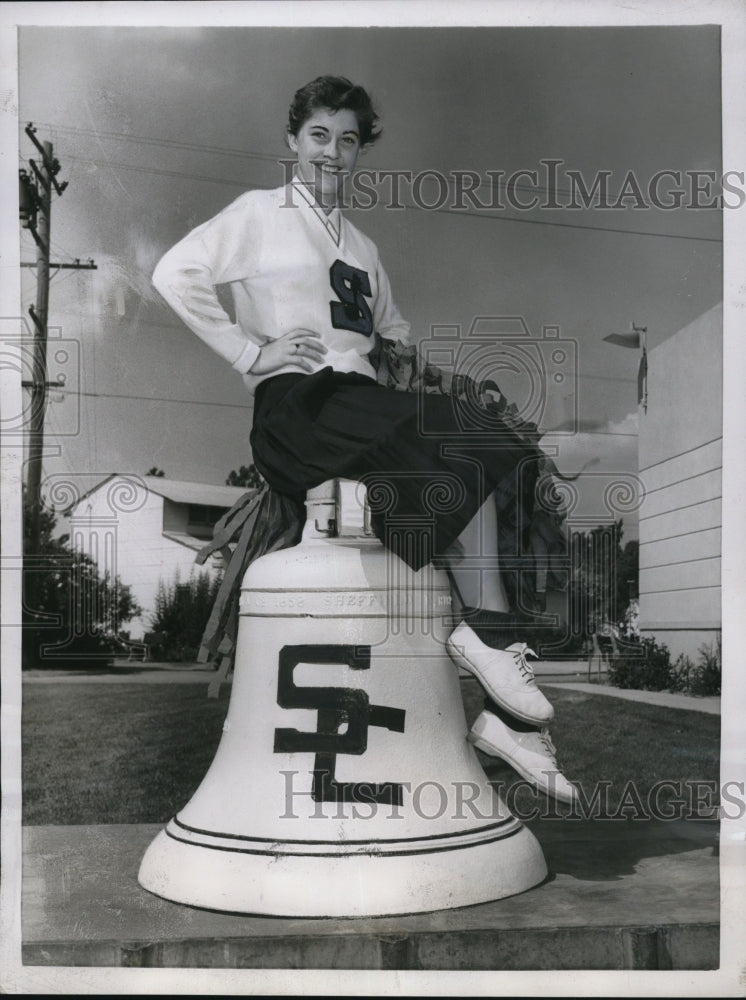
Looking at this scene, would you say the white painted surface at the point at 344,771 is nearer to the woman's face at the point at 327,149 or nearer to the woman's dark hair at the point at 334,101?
the woman's face at the point at 327,149

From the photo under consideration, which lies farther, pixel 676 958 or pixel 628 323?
pixel 628 323

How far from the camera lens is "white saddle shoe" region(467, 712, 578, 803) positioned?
267cm

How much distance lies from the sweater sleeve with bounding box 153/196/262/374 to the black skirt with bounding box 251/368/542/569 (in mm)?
140

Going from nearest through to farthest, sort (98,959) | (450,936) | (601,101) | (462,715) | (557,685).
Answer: (450,936) → (98,959) → (462,715) → (601,101) → (557,685)

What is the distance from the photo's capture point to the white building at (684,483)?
291 cm

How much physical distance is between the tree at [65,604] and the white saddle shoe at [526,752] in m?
1.12

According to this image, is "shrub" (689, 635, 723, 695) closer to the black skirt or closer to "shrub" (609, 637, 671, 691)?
"shrub" (609, 637, 671, 691)

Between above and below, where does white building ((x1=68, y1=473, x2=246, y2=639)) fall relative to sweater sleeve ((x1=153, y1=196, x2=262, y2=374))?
below

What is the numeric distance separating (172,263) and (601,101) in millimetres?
1284

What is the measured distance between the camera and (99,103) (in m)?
2.91

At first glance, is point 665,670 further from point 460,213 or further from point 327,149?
point 327,149

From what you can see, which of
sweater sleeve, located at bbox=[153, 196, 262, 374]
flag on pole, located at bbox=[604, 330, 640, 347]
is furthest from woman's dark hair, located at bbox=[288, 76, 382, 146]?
flag on pole, located at bbox=[604, 330, 640, 347]

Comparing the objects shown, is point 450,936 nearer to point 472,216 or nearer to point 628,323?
point 628,323

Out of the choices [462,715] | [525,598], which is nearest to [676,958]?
[462,715]
